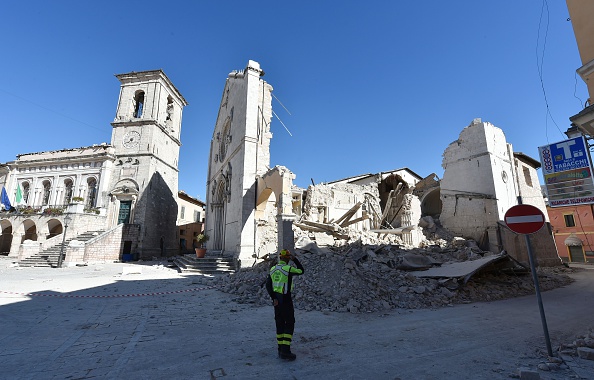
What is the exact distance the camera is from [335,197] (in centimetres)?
2083

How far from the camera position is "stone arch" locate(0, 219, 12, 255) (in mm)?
23469

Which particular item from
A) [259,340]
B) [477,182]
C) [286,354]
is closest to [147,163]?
[259,340]

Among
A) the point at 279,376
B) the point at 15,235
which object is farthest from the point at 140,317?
the point at 15,235

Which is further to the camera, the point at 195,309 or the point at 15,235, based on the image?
the point at 15,235

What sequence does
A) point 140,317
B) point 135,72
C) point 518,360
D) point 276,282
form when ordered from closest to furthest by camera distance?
1. point 518,360
2. point 276,282
3. point 140,317
4. point 135,72

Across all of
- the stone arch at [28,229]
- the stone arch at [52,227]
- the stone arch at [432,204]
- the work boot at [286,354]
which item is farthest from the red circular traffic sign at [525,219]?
the stone arch at [28,229]

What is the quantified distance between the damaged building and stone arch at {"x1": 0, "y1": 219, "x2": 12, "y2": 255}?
724 inches

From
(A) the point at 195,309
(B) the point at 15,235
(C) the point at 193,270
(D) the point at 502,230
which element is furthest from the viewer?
(B) the point at 15,235

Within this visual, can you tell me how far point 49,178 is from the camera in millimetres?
25094

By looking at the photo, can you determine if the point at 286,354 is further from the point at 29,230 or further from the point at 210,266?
the point at 29,230

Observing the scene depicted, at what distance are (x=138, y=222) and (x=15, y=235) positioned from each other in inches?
387

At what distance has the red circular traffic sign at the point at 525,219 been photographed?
363cm

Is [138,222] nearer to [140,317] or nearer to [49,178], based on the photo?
[49,178]

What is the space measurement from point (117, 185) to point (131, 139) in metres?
4.55
